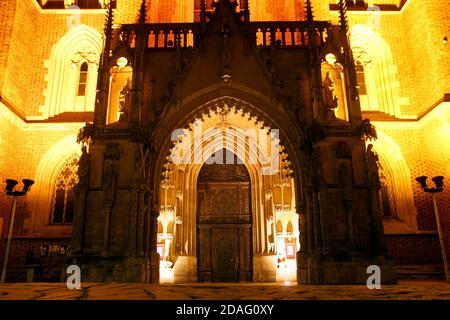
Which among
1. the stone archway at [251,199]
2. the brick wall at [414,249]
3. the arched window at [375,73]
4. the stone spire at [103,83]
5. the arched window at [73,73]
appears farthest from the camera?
the stone archway at [251,199]

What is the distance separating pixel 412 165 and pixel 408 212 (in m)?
1.98

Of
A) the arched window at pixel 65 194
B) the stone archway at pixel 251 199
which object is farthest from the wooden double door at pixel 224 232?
the arched window at pixel 65 194

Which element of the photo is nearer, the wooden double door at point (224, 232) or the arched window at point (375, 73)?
the arched window at point (375, 73)

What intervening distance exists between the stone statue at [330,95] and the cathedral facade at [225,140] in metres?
0.06

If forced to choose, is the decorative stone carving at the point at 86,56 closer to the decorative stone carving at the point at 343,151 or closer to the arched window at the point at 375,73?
the decorative stone carving at the point at 343,151

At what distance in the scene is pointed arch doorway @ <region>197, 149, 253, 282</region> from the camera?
18.3 metres

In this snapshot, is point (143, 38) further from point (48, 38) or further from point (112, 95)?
point (48, 38)

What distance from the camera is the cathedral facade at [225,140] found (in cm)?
1182

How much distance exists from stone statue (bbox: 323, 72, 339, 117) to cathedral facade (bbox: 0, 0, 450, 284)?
62 mm

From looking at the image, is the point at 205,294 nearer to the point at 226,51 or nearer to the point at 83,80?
the point at 226,51

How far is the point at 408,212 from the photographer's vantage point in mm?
15172

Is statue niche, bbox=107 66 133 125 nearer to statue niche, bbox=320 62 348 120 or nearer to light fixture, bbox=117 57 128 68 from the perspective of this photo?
light fixture, bbox=117 57 128 68

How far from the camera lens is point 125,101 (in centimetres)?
1353
